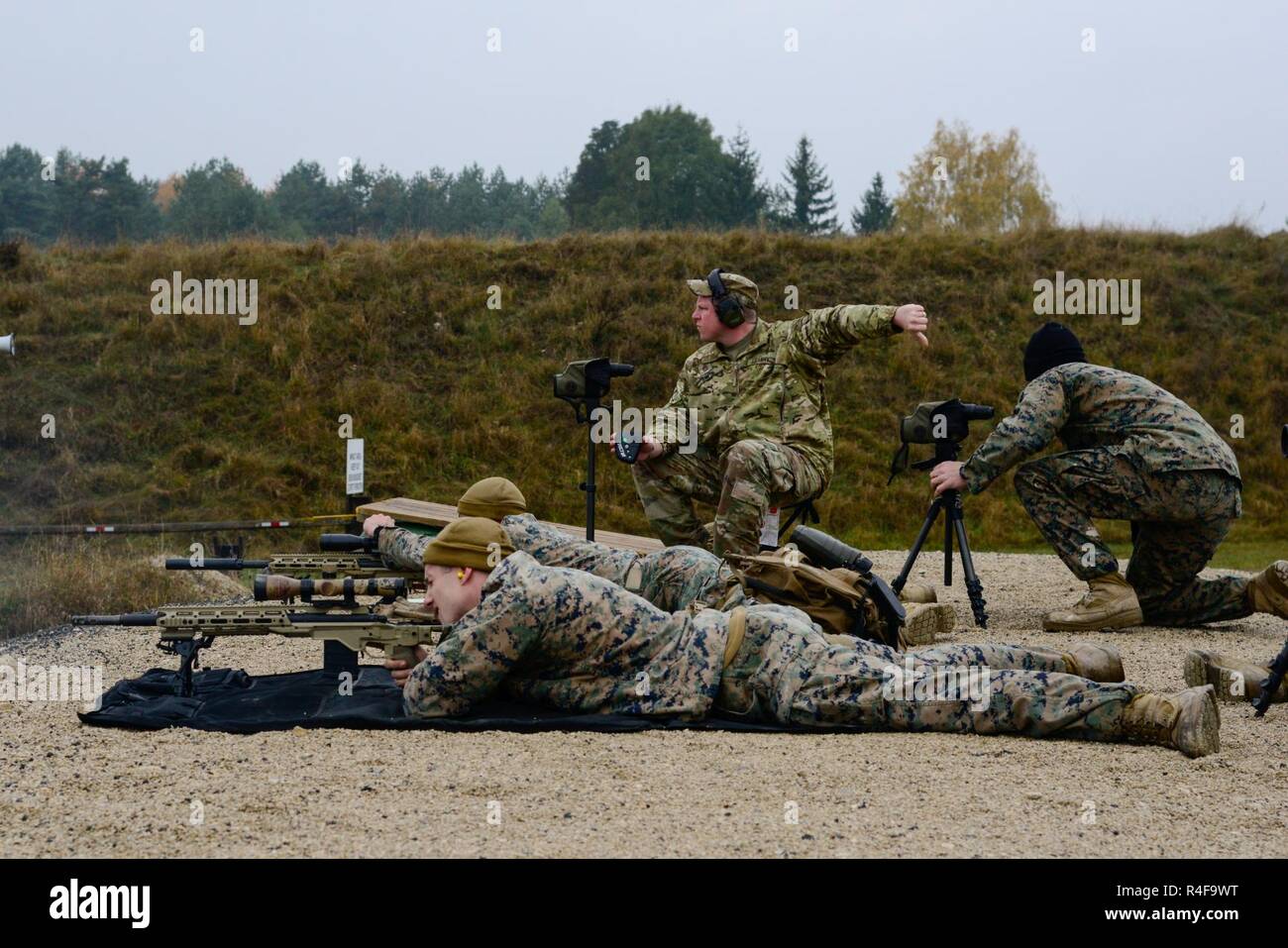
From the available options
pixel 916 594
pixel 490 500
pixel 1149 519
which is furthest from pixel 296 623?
pixel 1149 519

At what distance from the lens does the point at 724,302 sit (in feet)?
28.2

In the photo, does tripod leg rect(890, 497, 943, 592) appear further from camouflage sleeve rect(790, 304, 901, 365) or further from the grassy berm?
the grassy berm

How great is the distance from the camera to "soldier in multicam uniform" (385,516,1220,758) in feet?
16.5

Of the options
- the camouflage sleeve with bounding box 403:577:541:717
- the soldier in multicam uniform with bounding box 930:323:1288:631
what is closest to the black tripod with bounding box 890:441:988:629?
the soldier in multicam uniform with bounding box 930:323:1288:631

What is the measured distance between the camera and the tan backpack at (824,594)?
614cm

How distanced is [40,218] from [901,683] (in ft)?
140

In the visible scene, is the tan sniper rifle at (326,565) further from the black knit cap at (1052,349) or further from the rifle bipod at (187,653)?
the black knit cap at (1052,349)

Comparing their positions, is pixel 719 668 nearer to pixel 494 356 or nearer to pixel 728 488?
pixel 728 488

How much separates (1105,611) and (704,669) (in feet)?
11.9

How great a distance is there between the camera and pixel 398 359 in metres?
18.7

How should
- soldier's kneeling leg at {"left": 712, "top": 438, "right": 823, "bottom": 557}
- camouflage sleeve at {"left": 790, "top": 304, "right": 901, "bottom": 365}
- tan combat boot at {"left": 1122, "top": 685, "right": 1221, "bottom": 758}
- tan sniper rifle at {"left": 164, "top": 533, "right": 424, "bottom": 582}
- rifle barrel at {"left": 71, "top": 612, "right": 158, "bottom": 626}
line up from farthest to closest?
camouflage sleeve at {"left": 790, "top": 304, "right": 901, "bottom": 365}, soldier's kneeling leg at {"left": 712, "top": 438, "right": 823, "bottom": 557}, tan sniper rifle at {"left": 164, "top": 533, "right": 424, "bottom": 582}, rifle barrel at {"left": 71, "top": 612, "right": 158, "bottom": 626}, tan combat boot at {"left": 1122, "top": 685, "right": 1221, "bottom": 758}

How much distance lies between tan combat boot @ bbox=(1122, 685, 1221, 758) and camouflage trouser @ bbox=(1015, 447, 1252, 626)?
2.93 metres

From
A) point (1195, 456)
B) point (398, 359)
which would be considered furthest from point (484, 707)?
point (398, 359)

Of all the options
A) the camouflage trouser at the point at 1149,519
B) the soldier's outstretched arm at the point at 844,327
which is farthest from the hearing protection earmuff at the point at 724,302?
the camouflage trouser at the point at 1149,519
